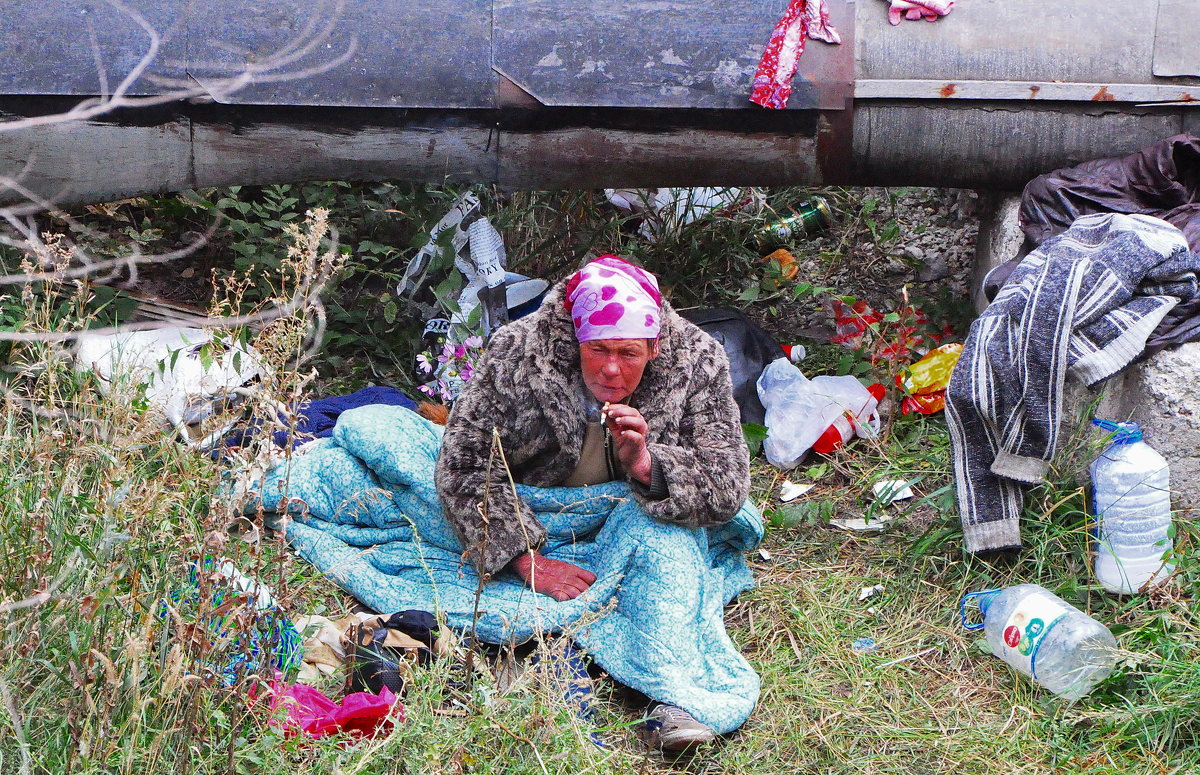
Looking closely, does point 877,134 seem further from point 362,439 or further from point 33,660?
point 33,660

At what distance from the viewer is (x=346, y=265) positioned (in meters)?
5.43

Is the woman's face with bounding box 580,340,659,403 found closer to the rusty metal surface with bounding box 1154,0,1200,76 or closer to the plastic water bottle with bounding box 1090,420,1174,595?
the plastic water bottle with bounding box 1090,420,1174,595

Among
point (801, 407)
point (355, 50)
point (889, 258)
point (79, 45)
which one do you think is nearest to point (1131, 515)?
point (801, 407)

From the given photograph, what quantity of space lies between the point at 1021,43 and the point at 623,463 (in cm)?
237

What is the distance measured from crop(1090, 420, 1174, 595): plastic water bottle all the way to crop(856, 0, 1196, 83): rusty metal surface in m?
1.58

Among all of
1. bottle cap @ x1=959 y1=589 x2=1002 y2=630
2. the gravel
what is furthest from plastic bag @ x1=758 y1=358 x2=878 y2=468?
bottle cap @ x1=959 y1=589 x2=1002 y2=630

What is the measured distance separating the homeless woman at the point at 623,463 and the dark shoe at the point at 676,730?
5 cm

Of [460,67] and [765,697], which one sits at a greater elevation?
[460,67]

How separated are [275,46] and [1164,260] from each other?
3127 mm

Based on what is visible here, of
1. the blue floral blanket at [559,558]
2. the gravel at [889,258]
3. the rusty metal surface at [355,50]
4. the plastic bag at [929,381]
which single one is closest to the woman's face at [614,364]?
the blue floral blanket at [559,558]

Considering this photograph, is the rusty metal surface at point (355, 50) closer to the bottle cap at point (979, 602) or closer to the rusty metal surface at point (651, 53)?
the rusty metal surface at point (651, 53)

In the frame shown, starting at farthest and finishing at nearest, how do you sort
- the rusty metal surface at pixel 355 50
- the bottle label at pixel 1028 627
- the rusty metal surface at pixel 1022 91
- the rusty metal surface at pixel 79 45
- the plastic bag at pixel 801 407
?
1. the plastic bag at pixel 801 407
2. the rusty metal surface at pixel 1022 91
3. the rusty metal surface at pixel 355 50
4. the rusty metal surface at pixel 79 45
5. the bottle label at pixel 1028 627

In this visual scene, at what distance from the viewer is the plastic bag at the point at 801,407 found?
14.8 feet

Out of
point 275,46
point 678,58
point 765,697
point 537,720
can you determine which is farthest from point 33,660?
point 678,58
